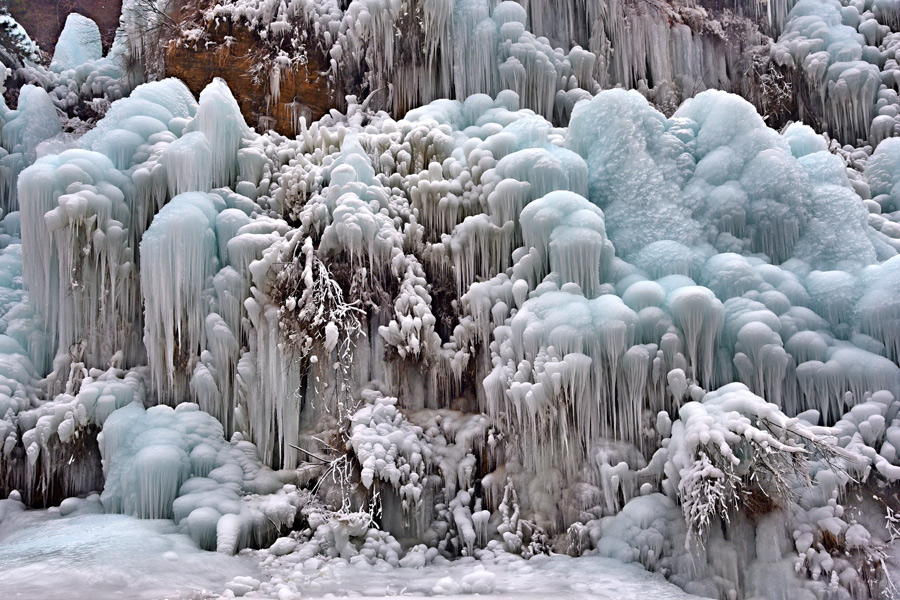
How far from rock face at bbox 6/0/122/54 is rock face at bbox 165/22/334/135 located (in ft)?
23.8

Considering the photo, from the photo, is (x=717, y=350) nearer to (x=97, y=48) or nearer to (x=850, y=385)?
(x=850, y=385)

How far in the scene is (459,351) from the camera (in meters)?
6.23

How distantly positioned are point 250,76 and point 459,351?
4.87 m

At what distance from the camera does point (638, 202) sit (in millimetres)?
6508

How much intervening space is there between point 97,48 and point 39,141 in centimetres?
441

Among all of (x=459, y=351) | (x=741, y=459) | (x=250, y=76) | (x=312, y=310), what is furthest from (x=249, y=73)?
(x=741, y=459)

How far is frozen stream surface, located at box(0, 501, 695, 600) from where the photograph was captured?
13.5ft

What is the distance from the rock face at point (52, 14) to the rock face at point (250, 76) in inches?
286

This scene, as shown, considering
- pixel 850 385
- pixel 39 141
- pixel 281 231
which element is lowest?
pixel 850 385

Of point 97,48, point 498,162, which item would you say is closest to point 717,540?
point 498,162

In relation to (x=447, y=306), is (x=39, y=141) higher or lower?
higher

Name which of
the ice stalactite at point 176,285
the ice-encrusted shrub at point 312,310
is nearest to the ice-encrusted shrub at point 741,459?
the ice-encrusted shrub at point 312,310

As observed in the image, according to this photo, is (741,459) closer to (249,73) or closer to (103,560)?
(103,560)

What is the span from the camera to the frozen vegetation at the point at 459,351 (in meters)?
4.89
